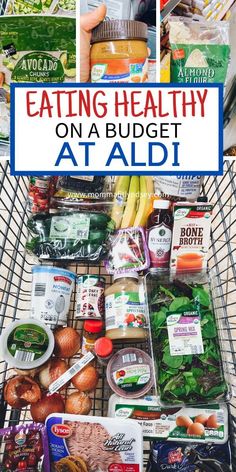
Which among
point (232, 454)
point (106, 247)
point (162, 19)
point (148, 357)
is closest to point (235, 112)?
point (162, 19)

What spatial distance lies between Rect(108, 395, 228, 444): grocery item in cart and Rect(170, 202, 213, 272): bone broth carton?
34cm

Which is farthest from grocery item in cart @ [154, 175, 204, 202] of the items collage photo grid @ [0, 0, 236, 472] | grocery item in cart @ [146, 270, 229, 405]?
grocery item in cart @ [146, 270, 229, 405]

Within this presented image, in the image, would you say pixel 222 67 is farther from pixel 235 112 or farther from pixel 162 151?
pixel 162 151

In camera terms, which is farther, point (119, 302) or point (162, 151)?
point (119, 302)

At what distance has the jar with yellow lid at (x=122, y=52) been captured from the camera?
3.76ft

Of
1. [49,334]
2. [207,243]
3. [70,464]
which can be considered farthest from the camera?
[207,243]

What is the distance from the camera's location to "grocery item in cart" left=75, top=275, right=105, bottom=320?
1245 mm

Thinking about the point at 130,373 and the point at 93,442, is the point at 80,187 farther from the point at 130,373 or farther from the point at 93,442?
the point at 93,442

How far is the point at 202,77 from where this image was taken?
1.23 meters

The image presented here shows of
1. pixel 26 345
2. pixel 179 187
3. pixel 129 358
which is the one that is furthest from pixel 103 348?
pixel 179 187

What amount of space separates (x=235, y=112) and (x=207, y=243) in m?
0.35

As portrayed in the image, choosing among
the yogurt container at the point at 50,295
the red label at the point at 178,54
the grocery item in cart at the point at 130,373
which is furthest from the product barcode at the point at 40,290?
the red label at the point at 178,54

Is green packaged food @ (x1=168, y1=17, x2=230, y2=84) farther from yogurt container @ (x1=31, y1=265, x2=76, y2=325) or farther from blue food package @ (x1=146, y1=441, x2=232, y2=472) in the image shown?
blue food package @ (x1=146, y1=441, x2=232, y2=472)

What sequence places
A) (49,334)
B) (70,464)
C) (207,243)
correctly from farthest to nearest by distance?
(207,243)
(49,334)
(70,464)
